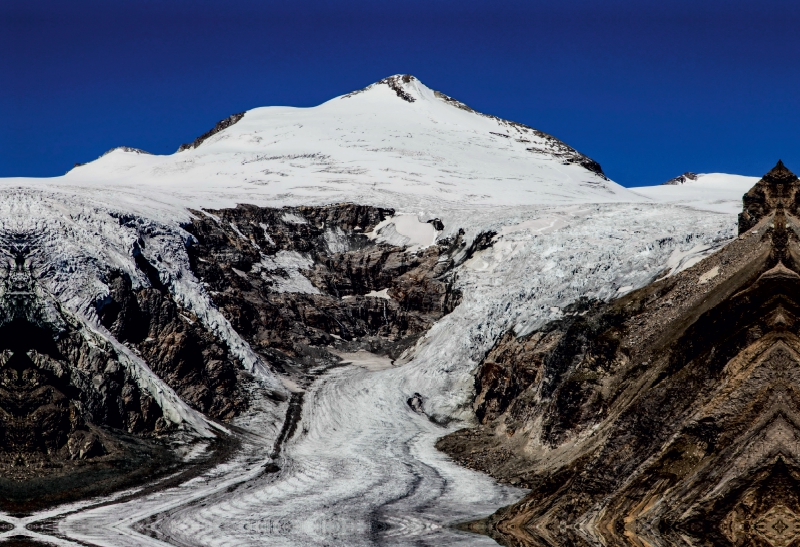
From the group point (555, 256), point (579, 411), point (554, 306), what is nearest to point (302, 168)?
point (555, 256)

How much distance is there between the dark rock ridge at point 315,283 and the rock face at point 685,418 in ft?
83.5

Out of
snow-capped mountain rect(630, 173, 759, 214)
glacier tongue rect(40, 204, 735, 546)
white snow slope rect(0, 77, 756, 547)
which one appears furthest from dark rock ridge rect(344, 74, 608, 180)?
glacier tongue rect(40, 204, 735, 546)

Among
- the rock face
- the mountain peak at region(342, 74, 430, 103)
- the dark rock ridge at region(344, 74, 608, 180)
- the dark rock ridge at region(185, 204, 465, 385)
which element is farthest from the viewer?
the mountain peak at region(342, 74, 430, 103)

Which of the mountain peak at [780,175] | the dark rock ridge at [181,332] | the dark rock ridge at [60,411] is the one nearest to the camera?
the mountain peak at [780,175]

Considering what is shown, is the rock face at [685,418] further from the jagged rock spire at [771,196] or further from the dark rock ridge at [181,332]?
the dark rock ridge at [181,332]

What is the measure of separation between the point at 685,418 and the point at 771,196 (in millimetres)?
14773

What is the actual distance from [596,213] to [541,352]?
28124 millimetres

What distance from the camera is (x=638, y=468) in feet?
75.9

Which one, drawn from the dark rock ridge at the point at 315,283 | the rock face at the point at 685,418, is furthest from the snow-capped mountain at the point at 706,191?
the rock face at the point at 685,418

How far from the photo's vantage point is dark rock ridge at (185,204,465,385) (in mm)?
63375

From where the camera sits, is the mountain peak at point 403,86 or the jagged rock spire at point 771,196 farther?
the mountain peak at point 403,86

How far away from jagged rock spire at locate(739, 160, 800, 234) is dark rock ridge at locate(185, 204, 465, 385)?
1190 inches

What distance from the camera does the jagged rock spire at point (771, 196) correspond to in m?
29.6

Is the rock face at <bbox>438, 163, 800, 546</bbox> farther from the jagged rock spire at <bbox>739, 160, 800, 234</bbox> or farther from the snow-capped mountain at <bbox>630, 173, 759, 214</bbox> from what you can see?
the snow-capped mountain at <bbox>630, 173, 759, 214</bbox>
